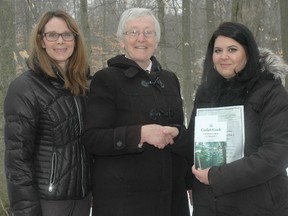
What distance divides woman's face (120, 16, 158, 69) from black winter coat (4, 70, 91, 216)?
587 mm

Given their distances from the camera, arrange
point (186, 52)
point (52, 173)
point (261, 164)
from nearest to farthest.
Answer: point (261, 164), point (52, 173), point (186, 52)

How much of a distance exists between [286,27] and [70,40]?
31.6ft

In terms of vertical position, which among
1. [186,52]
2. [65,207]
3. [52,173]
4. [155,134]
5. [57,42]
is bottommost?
[65,207]

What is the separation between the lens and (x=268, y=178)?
8.59ft

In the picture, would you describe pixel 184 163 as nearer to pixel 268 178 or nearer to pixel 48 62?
pixel 268 178

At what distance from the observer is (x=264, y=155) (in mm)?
2578

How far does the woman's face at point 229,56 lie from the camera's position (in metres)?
2.84

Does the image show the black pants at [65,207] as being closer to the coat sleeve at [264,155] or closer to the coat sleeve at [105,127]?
the coat sleeve at [105,127]

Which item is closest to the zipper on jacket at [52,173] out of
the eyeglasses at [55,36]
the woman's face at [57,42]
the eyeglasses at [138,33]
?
the woman's face at [57,42]

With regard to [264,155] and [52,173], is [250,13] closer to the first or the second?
[264,155]

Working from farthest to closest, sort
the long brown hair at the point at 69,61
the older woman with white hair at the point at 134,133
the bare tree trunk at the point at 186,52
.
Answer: the bare tree trunk at the point at 186,52, the long brown hair at the point at 69,61, the older woman with white hair at the point at 134,133

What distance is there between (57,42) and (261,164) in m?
1.78

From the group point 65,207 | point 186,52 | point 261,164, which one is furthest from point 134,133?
point 186,52

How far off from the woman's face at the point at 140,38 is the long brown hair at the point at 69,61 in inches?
15.9
